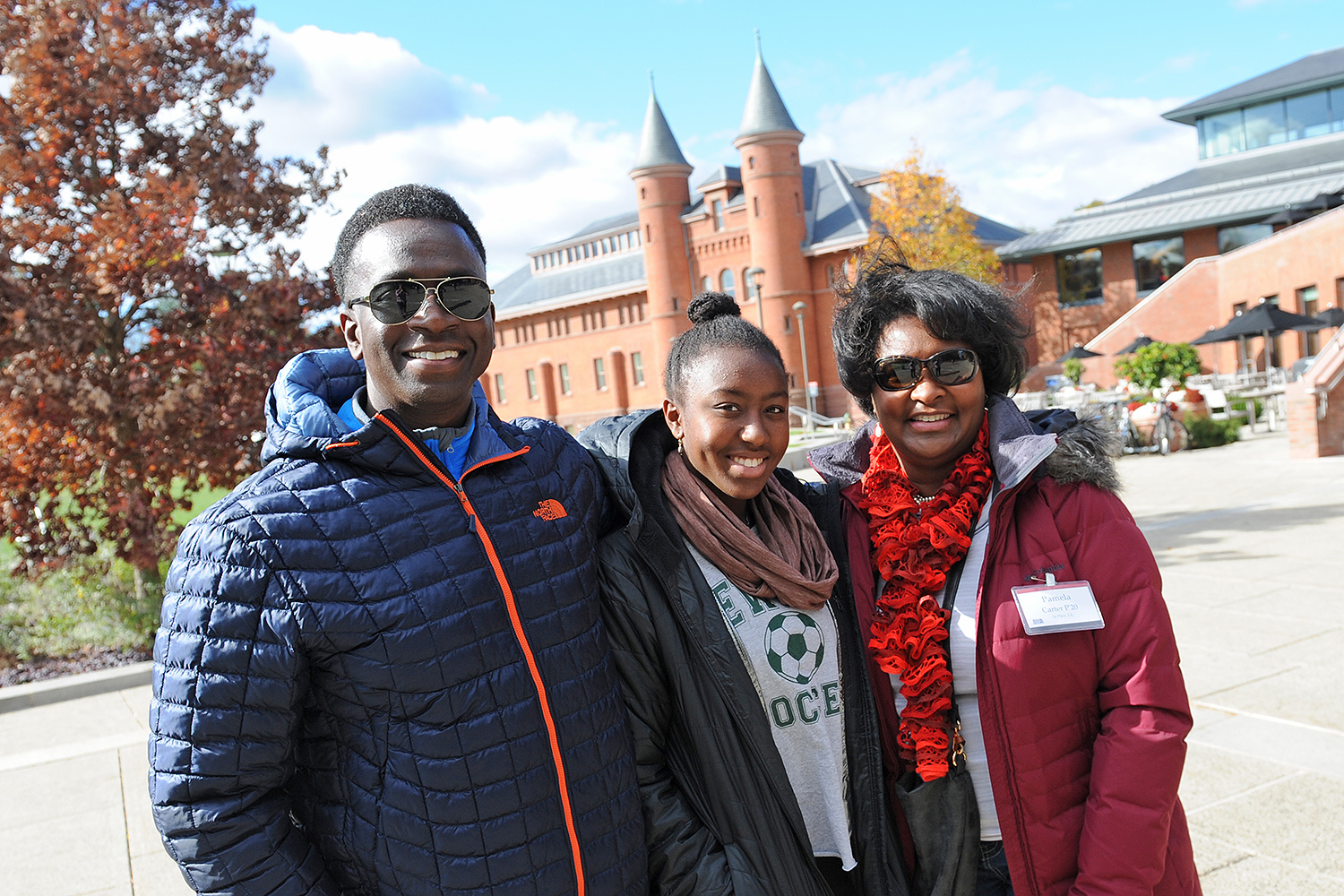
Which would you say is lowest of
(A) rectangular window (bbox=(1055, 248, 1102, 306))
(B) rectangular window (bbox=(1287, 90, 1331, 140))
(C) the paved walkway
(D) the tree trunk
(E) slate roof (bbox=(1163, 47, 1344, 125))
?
(C) the paved walkway

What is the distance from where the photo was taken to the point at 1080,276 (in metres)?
40.2

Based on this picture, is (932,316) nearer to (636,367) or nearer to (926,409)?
(926,409)

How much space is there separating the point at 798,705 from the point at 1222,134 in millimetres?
50806

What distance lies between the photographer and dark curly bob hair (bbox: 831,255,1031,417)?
225 cm

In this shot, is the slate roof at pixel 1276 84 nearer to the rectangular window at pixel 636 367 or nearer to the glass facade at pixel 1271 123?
the glass facade at pixel 1271 123

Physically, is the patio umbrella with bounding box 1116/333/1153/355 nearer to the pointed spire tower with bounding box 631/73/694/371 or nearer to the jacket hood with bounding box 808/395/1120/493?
the pointed spire tower with bounding box 631/73/694/371

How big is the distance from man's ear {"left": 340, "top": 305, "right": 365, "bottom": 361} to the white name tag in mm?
1462

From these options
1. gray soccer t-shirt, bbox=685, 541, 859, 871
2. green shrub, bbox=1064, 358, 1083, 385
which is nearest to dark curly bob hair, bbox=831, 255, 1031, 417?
gray soccer t-shirt, bbox=685, 541, 859, 871

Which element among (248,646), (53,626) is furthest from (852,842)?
(53,626)

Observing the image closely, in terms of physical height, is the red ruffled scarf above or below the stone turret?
below

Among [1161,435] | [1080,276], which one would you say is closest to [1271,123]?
[1080,276]

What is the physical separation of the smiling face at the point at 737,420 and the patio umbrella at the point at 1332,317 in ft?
90.6

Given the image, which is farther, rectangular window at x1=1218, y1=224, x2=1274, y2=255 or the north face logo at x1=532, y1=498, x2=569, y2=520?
rectangular window at x1=1218, y1=224, x2=1274, y2=255

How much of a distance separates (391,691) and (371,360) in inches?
25.8
